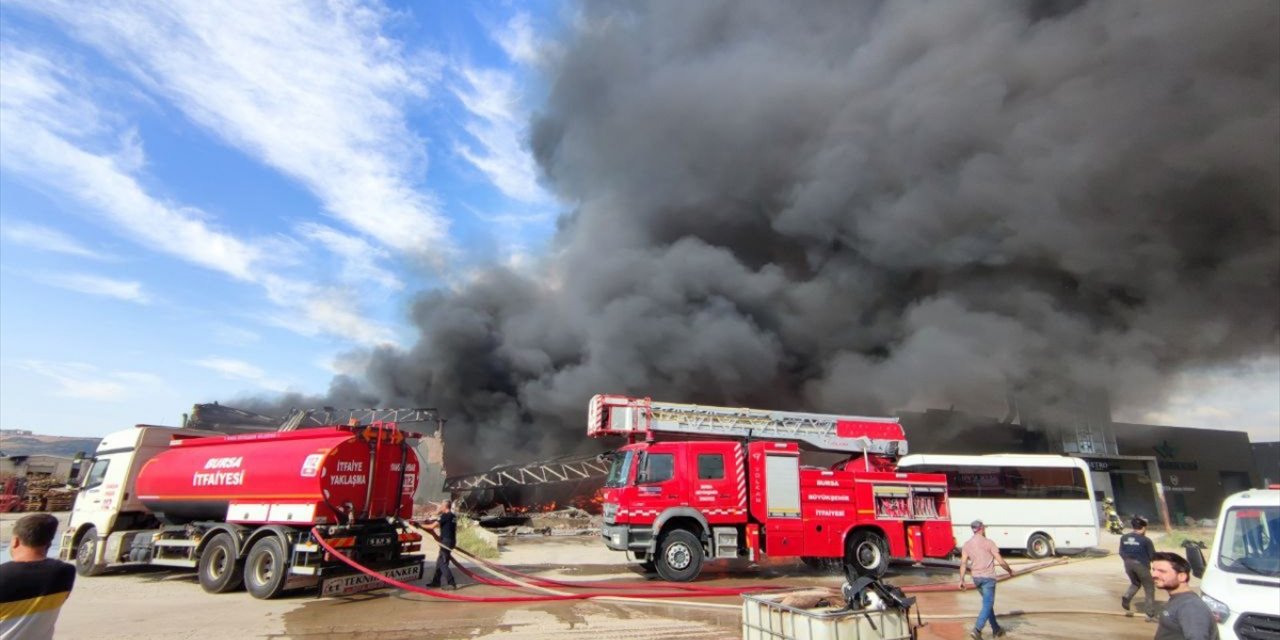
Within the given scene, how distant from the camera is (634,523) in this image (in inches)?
404

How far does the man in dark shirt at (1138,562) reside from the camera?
7672mm

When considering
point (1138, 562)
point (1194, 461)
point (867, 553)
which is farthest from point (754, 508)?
point (1194, 461)

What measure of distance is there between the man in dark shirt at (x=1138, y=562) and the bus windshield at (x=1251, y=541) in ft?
10.6

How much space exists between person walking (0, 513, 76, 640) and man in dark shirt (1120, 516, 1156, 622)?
9.75 m

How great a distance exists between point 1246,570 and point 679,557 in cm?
707

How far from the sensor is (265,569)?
8711 millimetres

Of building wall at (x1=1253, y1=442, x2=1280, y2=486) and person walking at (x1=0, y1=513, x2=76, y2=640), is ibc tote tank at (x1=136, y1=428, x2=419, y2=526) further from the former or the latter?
building wall at (x1=1253, y1=442, x2=1280, y2=486)

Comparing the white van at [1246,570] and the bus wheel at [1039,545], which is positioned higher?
the white van at [1246,570]

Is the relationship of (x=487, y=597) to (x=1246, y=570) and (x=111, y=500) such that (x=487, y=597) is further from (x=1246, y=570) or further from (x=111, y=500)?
(x=1246, y=570)

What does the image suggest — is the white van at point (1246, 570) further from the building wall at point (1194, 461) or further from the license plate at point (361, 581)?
the building wall at point (1194, 461)

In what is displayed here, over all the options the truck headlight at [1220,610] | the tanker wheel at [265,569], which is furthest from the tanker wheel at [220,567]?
the truck headlight at [1220,610]

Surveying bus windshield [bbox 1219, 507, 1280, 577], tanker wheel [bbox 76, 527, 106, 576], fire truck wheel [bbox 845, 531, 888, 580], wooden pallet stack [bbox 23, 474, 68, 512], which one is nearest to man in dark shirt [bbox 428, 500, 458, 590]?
tanker wheel [bbox 76, 527, 106, 576]

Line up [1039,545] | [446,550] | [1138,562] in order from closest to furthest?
1. [1138,562]
2. [446,550]
3. [1039,545]

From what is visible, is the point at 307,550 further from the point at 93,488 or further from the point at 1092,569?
the point at 1092,569
